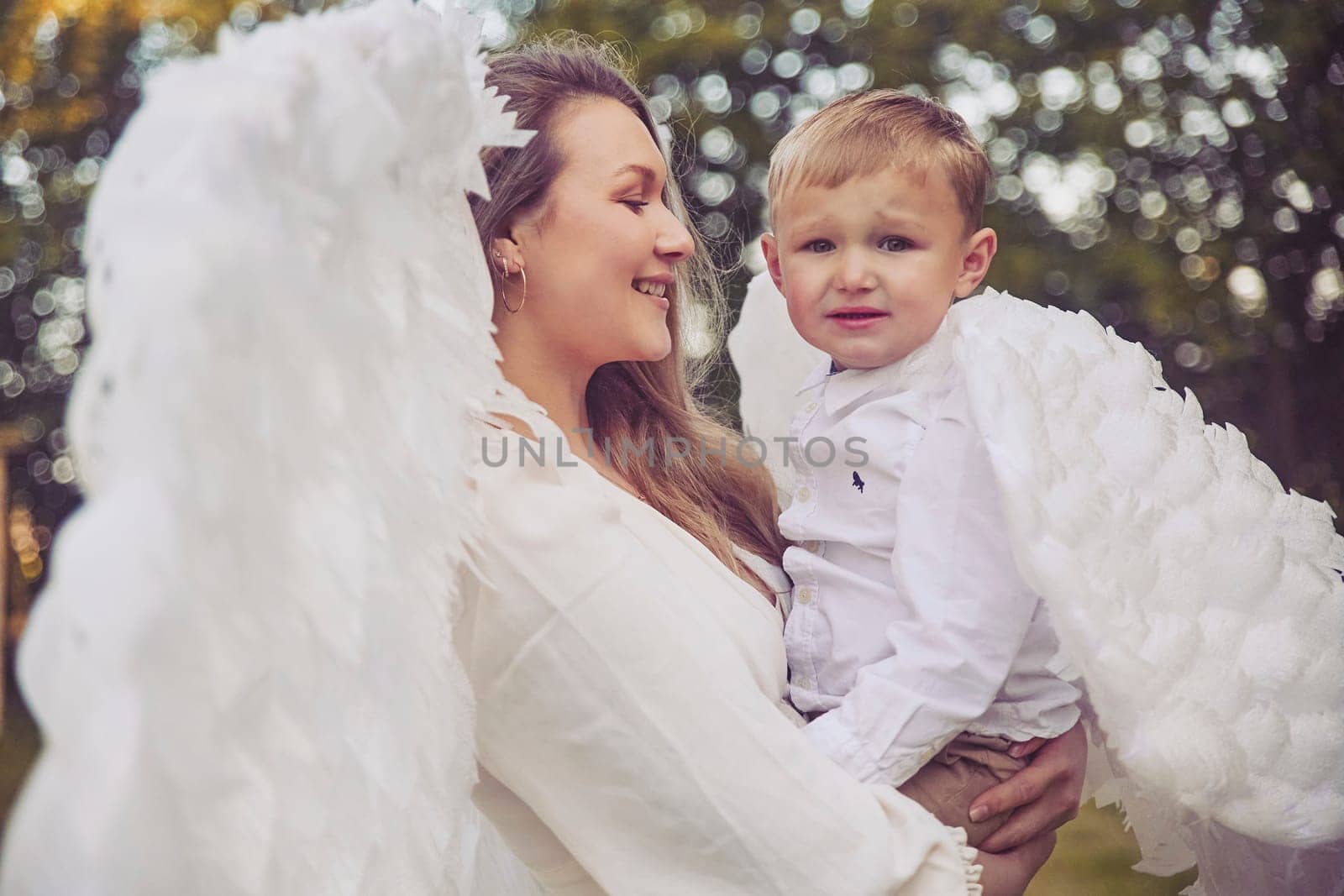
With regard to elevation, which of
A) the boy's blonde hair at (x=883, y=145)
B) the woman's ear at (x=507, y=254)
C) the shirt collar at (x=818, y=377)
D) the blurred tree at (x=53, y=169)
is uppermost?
the boy's blonde hair at (x=883, y=145)

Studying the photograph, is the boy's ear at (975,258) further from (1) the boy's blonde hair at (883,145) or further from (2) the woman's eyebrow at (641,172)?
(2) the woman's eyebrow at (641,172)

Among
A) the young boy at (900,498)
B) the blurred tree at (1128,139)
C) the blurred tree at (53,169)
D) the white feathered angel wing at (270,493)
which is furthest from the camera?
the blurred tree at (53,169)

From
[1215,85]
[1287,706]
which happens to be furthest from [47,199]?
[1287,706]

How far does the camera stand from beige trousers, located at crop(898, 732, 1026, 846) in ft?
5.69

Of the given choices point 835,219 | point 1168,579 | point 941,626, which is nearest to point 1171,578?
point 1168,579

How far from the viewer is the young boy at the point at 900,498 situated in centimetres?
171

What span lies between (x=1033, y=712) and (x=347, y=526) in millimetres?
1139

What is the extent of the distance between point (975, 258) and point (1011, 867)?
97cm

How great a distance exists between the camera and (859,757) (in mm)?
1669

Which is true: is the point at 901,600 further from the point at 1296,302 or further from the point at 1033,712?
the point at 1296,302

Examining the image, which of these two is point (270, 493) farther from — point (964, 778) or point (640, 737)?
point (964, 778)

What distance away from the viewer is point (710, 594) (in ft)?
5.83

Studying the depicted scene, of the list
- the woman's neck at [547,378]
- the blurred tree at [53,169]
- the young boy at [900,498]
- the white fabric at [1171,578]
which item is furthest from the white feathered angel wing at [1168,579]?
the blurred tree at [53,169]

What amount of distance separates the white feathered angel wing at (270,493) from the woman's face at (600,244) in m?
0.55
